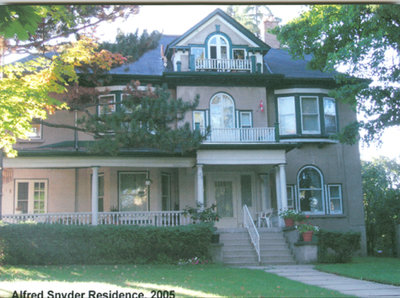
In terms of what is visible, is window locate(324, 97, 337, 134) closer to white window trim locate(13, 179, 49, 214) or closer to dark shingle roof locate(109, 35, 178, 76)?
dark shingle roof locate(109, 35, 178, 76)

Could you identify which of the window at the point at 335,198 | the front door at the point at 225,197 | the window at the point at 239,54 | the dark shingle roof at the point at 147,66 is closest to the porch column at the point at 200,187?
the front door at the point at 225,197

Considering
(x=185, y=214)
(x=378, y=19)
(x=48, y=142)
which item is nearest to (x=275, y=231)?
(x=185, y=214)

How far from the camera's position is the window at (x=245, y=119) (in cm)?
1858

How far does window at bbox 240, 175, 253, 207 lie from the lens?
18688mm

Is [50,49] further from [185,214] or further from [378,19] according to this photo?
[378,19]

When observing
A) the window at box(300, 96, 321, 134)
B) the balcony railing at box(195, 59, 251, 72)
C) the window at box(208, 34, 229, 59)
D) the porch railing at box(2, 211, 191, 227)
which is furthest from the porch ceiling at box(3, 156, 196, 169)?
the window at box(300, 96, 321, 134)

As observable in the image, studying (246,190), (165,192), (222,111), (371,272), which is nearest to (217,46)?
(222,111)

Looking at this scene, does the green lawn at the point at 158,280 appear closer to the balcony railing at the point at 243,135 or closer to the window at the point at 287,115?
the balcony railing at the point at 243,135

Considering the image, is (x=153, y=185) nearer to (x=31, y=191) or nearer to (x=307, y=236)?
(x=31, y=191)

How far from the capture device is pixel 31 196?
1781cm

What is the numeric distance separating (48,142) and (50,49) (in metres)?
5.43

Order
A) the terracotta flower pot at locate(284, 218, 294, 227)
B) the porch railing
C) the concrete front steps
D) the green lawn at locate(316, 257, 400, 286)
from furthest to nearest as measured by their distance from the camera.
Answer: the terracotta flower pot at locate(284, 218, 294, 227), the porch railing, the concrete front steps, the green lawn at locate(316, 257, 400, 286)

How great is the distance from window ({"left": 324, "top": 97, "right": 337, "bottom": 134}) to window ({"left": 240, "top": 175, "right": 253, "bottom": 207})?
3781 mm

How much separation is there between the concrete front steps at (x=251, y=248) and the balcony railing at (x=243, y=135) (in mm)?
3354
